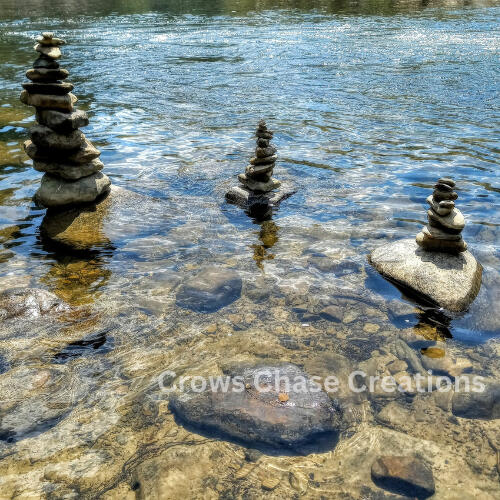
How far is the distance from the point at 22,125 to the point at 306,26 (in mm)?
24952

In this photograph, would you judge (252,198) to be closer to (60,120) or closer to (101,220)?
(101,220)

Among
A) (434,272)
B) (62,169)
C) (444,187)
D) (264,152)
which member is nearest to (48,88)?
(62,169)

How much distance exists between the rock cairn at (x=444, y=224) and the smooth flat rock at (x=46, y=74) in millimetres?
7682

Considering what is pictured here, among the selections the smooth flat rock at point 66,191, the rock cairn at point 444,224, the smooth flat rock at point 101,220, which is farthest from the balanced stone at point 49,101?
the rock cairn at point 444,224

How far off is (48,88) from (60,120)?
68cm

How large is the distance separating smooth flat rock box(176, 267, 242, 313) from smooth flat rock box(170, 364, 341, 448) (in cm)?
188

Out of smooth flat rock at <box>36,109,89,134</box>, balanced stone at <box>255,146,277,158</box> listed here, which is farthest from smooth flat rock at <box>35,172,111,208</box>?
balanced stone at <box>255,146,277,158</box>

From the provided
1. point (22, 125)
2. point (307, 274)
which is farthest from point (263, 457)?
point (22, 125)

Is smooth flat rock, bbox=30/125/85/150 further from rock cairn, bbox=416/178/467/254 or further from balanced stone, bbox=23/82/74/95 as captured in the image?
rock cairn, bbox=416/178/467/254

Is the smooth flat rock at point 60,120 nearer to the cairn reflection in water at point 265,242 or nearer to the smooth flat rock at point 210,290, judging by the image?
the cairn reflection in water at point 265,242

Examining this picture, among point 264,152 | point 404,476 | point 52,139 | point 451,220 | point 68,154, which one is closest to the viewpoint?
point 404,476

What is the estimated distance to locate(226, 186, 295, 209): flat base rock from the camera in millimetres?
11688

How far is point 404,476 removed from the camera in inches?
202

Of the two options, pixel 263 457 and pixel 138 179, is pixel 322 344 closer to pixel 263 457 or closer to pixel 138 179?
pixel 263 457
